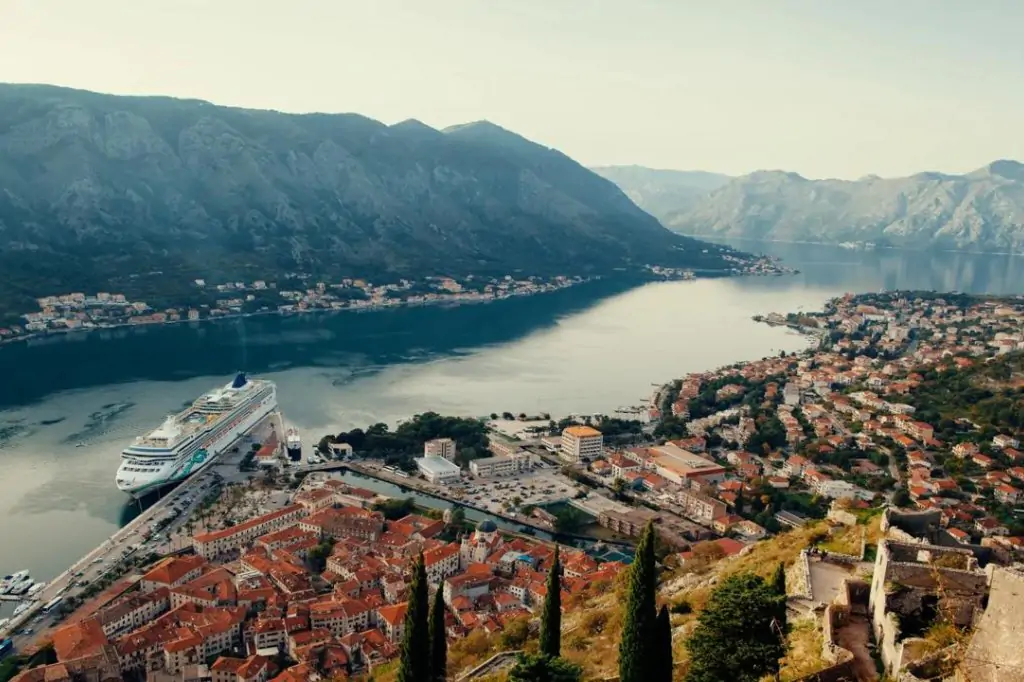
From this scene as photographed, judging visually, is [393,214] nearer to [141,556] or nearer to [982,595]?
[141,556]

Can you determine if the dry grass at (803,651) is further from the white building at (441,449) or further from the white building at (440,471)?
the white building at (441,449)

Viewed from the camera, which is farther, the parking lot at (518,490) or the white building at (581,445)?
the white building at (581,445)

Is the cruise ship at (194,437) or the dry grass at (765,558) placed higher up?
the dry grass at (765,558)

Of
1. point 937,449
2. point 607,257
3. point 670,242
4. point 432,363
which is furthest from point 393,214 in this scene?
point 937,449

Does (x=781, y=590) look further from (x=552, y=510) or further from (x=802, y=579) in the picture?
(x=552, y=510)

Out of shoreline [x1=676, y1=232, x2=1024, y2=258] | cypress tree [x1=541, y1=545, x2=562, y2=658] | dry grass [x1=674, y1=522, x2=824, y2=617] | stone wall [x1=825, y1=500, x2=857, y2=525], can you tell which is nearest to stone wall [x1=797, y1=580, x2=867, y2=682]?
dry grass [x1=674, y1=522, x2=824, y2=617]

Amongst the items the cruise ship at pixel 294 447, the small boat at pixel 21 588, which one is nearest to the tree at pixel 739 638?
the small boat at pixel 21 588

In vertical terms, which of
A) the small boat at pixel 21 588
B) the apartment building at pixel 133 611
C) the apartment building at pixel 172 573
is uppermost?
the apartment building at pixel 172 573

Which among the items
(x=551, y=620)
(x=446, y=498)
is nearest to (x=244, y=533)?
(x=446, y=498)
